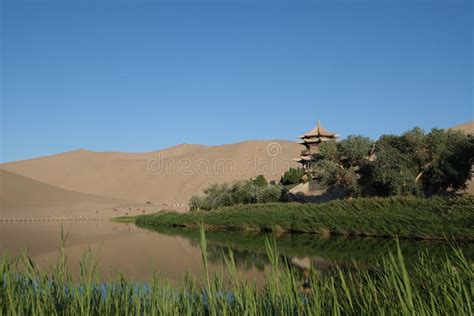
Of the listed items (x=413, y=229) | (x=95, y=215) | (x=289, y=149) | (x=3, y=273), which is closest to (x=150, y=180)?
(x=289, y=149)

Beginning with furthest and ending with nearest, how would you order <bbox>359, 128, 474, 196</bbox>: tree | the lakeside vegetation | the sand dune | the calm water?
the sand dune
the lakeside vegetation
<bbox>359, 128, 474, 196</bbox>: tree
the calm water

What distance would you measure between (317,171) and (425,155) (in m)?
7.10

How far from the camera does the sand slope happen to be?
80.0 meters

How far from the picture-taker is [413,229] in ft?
73.0

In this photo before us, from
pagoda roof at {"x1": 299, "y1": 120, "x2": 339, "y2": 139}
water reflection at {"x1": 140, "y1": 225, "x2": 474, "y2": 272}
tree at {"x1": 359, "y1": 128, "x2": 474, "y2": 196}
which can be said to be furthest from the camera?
pagoda roof at {"x1": 299, "y1": 120, "x2": 339, "y2": 139}

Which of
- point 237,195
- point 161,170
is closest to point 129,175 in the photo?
point 161,170

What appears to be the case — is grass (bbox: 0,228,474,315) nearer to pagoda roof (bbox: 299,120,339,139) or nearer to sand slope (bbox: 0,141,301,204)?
pagoda roof (bbox: 299,120,339,139)

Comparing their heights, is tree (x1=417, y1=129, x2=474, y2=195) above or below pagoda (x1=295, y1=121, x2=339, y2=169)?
below

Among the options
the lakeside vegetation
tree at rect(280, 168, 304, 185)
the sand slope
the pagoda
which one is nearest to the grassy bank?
the lakeside vegetation

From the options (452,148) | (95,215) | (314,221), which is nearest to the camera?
(314,221)

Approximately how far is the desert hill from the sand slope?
44.0 feet

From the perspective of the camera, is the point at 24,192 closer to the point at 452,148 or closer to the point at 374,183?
Answer: the point at 374,183

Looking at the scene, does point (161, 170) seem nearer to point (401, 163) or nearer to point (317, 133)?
point (317, 133)

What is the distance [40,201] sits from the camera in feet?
198
